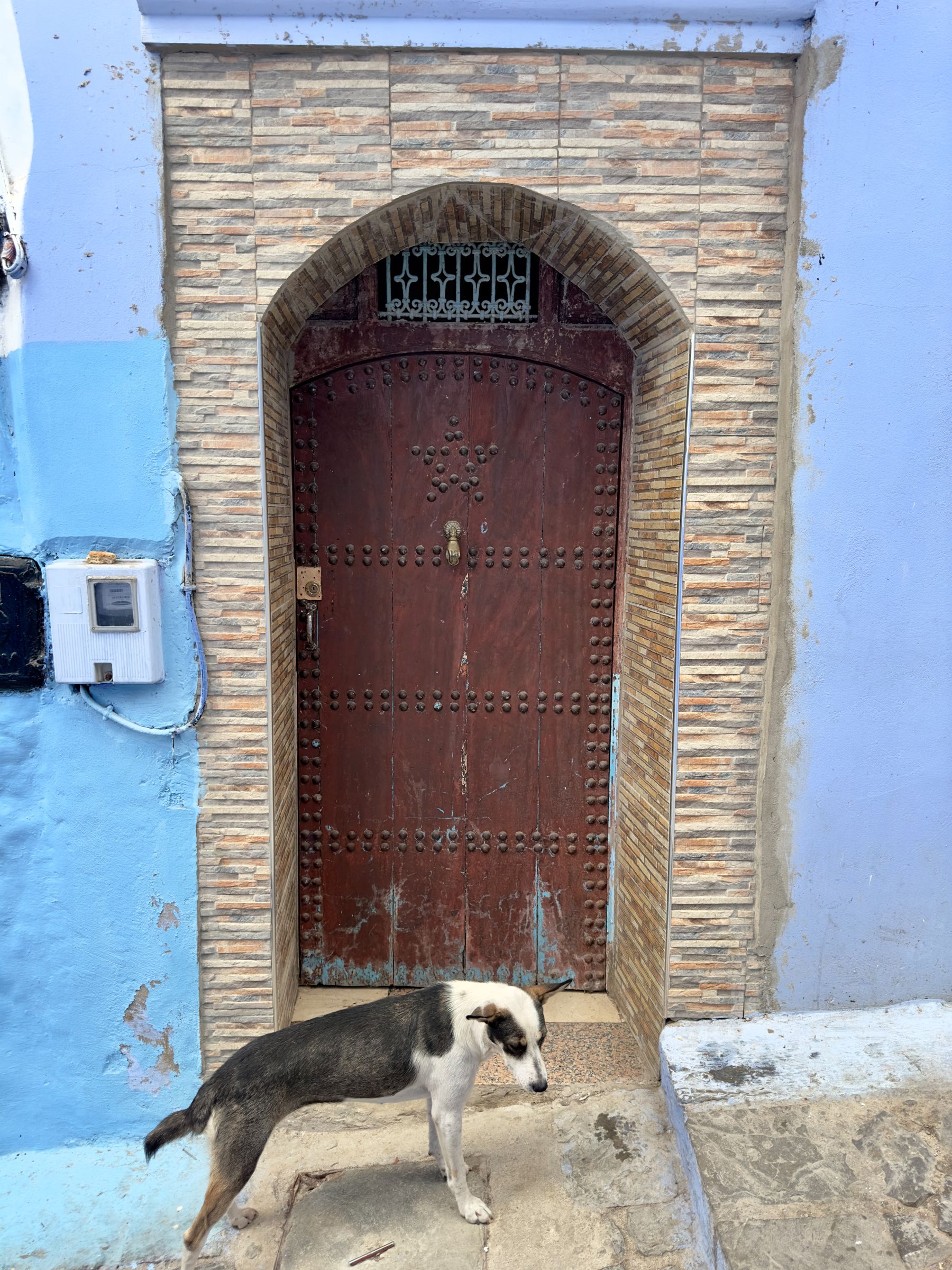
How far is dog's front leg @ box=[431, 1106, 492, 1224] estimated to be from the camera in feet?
8.22

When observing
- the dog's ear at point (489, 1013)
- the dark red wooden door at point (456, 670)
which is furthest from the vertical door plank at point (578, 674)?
the dog's ear at point (489, 1013)

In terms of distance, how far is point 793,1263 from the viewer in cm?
236

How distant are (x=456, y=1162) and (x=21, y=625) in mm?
2226

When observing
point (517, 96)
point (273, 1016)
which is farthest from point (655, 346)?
point (273, 1016)

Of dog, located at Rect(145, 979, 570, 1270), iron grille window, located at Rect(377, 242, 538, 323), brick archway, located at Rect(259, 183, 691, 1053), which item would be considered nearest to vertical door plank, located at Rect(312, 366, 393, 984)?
brick archway, located at Rect(259, 183, 691, 1053)

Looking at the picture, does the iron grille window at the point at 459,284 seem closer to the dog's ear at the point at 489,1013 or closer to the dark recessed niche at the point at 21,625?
the dark recessed niche at the point at 21,625

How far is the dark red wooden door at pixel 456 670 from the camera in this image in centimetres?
358

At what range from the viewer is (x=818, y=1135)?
2.74 meters

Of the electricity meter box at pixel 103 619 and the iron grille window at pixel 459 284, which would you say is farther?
the iron grille window at pixel 459 284

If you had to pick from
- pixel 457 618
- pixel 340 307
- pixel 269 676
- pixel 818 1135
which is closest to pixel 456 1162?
pixel 818 1135

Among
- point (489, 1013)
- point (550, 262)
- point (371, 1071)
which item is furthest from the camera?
point (550, 262)

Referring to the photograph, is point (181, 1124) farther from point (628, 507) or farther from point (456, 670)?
point (628, 507)

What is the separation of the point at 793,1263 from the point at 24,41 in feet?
14.1

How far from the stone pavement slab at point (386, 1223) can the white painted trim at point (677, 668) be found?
98 cm
